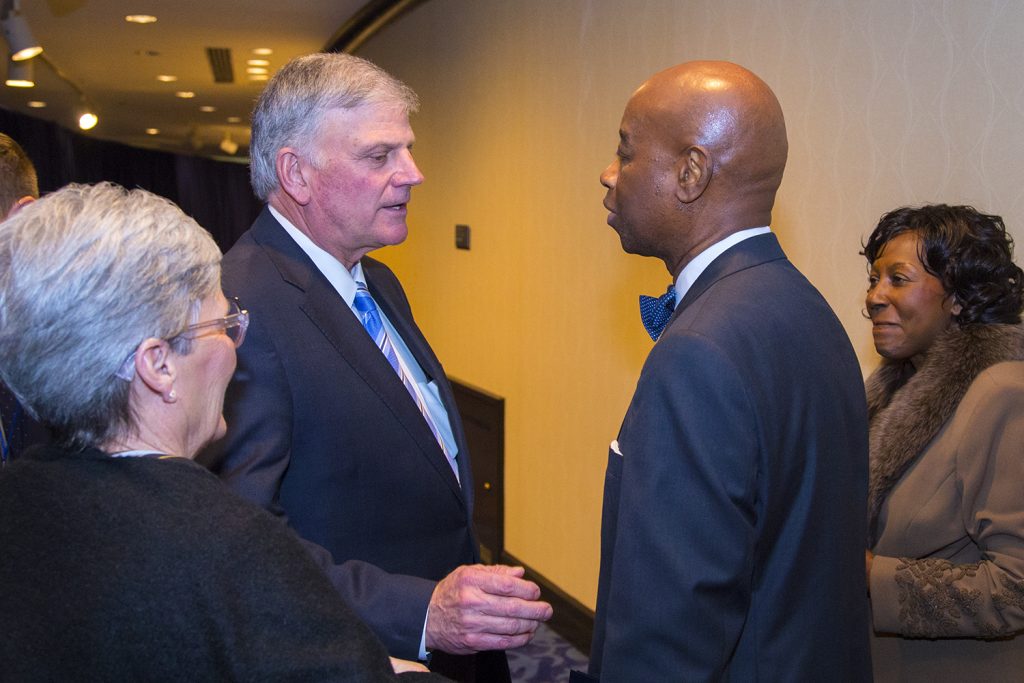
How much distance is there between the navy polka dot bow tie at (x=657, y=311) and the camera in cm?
169

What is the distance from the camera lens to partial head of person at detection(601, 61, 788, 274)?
1.49m

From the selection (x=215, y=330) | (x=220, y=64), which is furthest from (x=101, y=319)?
(x=220, y=64)

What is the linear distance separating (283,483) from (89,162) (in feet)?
44.5

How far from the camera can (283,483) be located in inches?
64.2

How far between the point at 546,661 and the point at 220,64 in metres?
7.40

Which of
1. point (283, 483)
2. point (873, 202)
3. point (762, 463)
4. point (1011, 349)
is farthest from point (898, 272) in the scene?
point (283, 483)

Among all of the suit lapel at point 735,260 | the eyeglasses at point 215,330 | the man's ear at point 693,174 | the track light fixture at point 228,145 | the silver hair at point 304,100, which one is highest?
the track light fixture at point 228,145

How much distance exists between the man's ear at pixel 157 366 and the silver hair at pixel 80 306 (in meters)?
0.01

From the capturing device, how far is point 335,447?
165 cm

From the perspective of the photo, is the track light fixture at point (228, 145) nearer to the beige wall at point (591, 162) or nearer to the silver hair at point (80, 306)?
the beige wall at point (591, 162)

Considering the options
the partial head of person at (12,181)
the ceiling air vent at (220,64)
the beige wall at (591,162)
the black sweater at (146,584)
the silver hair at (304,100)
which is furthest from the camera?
the ceiling air vent at (220,64)

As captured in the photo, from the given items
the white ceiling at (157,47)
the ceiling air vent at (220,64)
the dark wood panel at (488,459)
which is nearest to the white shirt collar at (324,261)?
the dark wood panel at (488,459)

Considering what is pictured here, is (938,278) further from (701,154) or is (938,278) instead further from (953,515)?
(701,154)

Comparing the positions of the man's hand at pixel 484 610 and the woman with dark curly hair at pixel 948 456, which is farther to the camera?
the woman with dark curly hair at pixel 948 456
